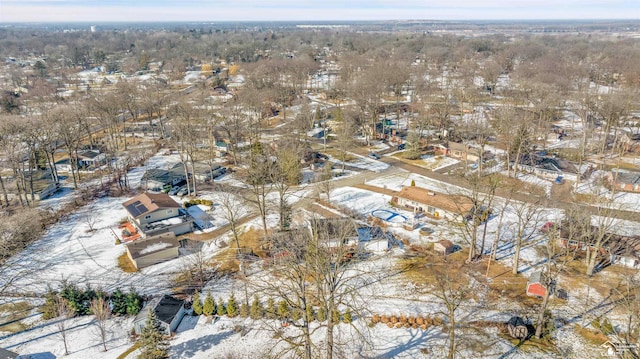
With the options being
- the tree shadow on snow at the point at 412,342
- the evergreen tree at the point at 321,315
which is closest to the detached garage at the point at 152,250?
the evergreen tree at the point at 321,315

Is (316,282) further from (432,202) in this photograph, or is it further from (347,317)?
(432,202)

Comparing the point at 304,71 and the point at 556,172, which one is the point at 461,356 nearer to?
the point at 556,172

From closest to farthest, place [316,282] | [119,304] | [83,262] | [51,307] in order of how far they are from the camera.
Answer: [316,282] → [51,307] → [119,304] → [83,262]

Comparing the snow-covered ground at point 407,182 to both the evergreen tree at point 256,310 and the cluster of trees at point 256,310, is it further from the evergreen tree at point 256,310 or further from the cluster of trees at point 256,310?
the evergreen tree at point 256,310

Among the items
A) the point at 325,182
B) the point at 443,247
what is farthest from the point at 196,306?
the point at 325,182

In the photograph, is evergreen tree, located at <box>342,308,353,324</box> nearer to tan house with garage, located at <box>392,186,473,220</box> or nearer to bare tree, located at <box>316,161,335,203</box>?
tan house with garage, located at <box>392,186,473,220</box>

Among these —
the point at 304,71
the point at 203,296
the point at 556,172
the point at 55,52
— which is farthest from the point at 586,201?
the point at 55,52

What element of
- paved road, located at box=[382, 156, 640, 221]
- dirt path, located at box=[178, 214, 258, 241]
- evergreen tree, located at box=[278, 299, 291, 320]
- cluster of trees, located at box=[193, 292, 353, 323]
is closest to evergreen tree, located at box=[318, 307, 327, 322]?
cluster of trees, located at box=[193, 292, 353, 323]
